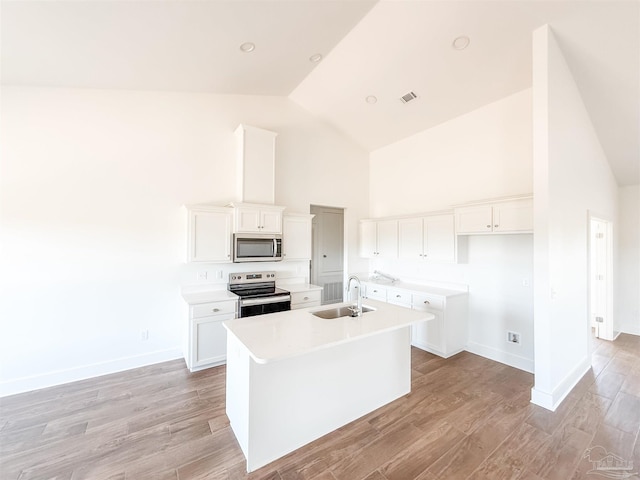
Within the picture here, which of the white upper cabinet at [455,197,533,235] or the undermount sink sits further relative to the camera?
the white upper cabinet at [455,197,533,235]

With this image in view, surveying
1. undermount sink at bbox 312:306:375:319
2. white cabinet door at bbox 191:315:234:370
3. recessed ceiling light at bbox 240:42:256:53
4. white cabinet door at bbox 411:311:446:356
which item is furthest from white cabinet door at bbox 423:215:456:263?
recessed ceiling light at bbox 240:42:256:53

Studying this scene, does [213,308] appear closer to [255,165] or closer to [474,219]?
[255,165]

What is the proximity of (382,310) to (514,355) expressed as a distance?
212cm

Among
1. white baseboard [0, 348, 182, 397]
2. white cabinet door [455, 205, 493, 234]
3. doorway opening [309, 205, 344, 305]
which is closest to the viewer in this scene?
white baseboard [0, 348, 182, 397]

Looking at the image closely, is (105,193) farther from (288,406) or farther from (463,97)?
(463,97)

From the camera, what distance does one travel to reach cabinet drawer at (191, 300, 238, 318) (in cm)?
322

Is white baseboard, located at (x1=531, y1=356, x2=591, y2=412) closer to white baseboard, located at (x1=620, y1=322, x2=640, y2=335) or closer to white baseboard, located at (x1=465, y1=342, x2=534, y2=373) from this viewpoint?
white baseboard, located at (x1=465, y1=342, x2=534, y2=373)

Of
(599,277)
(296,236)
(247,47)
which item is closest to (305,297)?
(296,236)

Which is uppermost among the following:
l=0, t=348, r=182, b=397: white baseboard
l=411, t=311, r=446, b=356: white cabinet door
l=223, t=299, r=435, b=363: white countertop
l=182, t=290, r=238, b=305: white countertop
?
l=223, t=299, r=435, b=363: white countertop

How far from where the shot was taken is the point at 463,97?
3.68 m

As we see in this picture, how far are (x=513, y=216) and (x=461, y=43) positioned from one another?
78.1 inches

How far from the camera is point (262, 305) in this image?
3600 millimetres

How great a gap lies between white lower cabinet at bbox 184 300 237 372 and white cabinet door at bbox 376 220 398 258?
2.79 metres

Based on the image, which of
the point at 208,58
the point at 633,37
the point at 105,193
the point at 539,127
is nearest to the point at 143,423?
the point at 105,193
